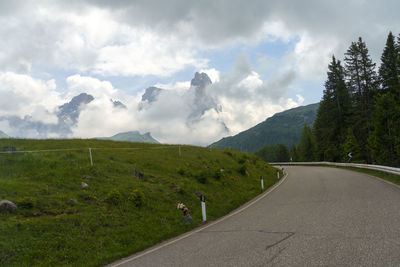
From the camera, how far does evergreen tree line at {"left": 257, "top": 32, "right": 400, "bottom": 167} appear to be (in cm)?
3559

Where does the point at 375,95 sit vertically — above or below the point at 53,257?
above

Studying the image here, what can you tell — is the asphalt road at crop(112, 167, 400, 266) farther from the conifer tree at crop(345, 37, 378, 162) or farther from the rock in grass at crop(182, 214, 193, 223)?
the conifer tree at crop(345, 37, 378, 162)

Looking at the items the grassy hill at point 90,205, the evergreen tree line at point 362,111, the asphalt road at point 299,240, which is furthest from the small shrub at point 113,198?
the evergreen tree line at point 362,111

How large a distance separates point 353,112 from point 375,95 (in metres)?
5.66

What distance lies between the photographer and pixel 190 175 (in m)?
17.9

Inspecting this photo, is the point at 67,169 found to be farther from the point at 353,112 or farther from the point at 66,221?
the point at 353,112

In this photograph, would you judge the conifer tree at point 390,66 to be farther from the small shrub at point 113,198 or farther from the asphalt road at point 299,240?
the small shrub at point 113,198

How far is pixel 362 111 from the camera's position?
41500 millimetres

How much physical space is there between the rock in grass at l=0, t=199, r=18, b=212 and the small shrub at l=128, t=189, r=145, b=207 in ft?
13.2

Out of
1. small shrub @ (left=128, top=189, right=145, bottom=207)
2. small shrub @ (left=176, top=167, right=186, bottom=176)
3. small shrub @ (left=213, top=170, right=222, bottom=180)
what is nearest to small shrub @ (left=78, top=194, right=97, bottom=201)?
small shrub @ (left=128, top=189, right=145, bottom=207)

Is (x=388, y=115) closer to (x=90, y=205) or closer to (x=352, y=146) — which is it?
(x=352, y=146)

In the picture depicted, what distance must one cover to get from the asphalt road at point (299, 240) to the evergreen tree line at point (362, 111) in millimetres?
28821

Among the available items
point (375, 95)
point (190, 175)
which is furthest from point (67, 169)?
point (375, 95)

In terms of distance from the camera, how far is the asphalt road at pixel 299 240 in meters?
5.30
